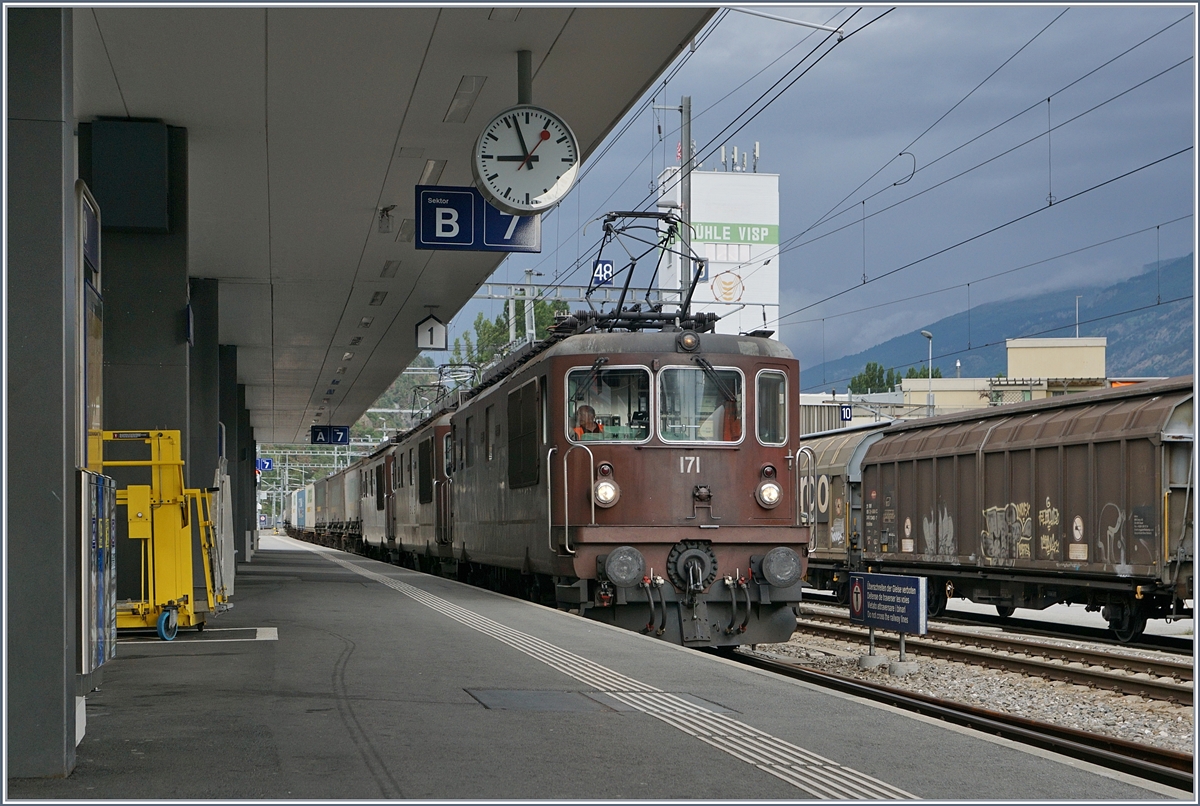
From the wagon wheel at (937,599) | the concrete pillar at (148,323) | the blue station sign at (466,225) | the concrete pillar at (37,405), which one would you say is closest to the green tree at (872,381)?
the wagon wheel at (937,599)

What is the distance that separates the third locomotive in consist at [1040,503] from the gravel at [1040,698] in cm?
245

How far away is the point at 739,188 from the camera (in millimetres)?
104625

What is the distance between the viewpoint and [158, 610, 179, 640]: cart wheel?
11234 millimetres

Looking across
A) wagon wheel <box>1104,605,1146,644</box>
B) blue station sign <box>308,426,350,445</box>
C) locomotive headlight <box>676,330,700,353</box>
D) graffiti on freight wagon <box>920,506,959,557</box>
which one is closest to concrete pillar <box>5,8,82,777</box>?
locomotive headlight <box>676,330,700,353</box>

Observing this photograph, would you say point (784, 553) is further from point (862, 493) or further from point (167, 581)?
point (862, 493)

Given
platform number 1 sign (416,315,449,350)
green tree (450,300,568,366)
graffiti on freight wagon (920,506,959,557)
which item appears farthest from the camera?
green tree (450,300,568,366)

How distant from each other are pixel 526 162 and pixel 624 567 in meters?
4.06

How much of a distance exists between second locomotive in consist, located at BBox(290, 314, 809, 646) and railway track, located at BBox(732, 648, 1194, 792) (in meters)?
1.53

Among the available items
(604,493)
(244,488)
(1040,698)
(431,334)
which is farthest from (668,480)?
(244,488)

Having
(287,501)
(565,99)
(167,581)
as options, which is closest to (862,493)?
(565,99)

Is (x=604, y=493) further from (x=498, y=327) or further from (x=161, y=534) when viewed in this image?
(x=498, y=327)

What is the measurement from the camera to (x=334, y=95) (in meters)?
11.8

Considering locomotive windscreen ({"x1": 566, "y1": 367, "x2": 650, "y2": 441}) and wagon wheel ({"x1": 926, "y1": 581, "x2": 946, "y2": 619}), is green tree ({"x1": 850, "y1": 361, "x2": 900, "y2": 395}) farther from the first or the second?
locomotive windscreen ({"x1": 566, "y1": 367, "x2": 650, "y2": 441})

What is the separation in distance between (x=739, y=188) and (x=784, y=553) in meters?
94.4
